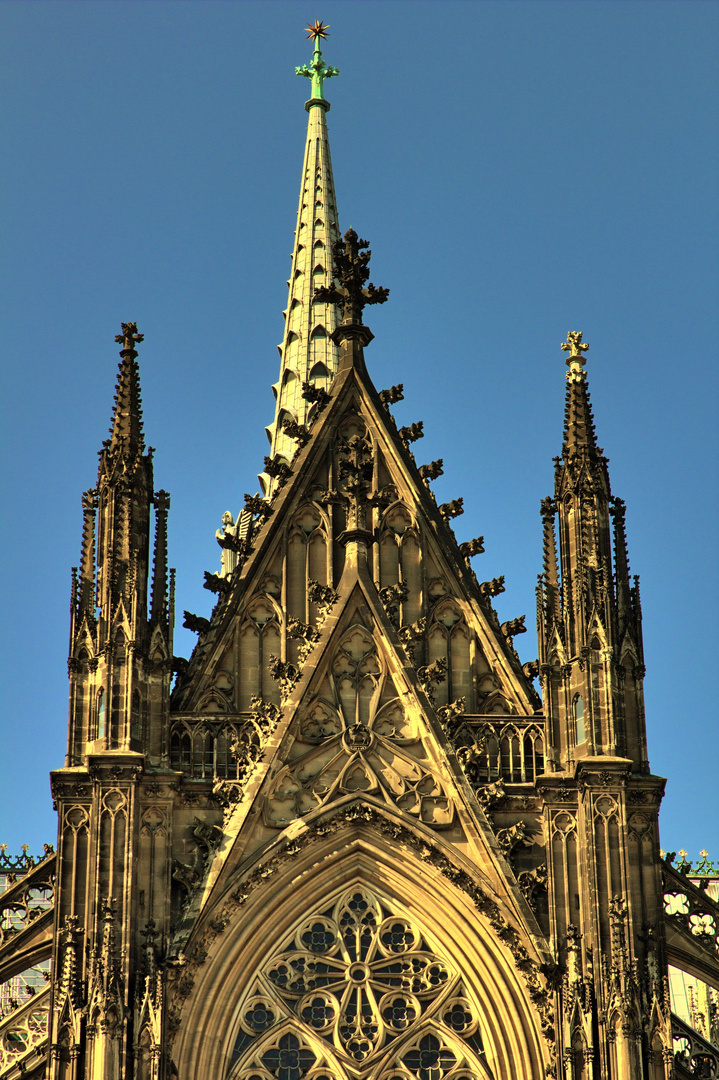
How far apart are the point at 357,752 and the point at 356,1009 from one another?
3.70m

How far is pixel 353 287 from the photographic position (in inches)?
1575

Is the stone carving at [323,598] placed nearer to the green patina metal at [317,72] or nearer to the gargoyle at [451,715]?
the gargoyle at [451,715]

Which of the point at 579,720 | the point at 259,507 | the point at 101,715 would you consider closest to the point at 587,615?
the point at 579,720

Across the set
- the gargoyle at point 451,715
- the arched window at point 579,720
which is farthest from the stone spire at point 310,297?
the arched window at point 579,720

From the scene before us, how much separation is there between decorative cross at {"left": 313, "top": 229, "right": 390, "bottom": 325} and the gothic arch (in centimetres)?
958

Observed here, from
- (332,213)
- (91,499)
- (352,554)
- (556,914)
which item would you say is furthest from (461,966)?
(332,213)

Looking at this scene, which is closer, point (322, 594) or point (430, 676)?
point (430, 676)

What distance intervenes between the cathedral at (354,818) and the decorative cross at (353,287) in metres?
2.99

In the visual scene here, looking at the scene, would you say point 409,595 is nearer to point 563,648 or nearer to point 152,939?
point 563,648

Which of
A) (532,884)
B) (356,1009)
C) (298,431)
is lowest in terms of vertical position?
(356,1009)

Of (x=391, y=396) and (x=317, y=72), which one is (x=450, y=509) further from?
(x=317, y=72)

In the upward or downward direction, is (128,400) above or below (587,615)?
above

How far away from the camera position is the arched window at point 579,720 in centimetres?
3488

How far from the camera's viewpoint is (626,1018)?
32.3m
